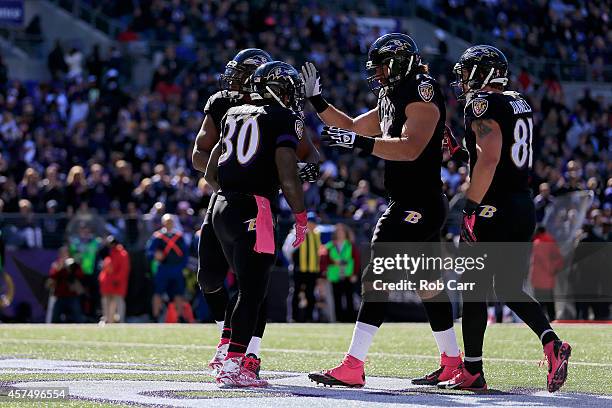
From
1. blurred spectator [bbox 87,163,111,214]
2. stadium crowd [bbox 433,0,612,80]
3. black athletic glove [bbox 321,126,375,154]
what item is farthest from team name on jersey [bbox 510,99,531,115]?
stadium crowd [bbox 433,0,612,80]

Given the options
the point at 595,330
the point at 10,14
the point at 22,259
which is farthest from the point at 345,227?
the point at 10,14

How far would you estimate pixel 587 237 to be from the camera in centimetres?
1995

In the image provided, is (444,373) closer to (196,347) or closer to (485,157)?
(485,157)

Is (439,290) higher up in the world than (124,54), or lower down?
lower down

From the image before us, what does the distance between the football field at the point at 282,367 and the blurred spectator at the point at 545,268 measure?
11.2 ft

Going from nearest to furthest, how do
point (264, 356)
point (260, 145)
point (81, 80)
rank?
point (260, 145) < point (264, 356) < point (81, 80)

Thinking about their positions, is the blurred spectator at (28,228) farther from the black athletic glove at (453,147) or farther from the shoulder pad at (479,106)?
the shoulder pad at (479,106)

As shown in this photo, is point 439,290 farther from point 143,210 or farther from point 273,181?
point 143,210

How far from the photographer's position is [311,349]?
1230 centimetres

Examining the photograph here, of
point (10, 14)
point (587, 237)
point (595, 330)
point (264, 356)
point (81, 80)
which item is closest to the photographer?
point (264, 356)

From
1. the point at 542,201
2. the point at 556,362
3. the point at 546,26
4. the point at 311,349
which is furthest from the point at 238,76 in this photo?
the point at 546,26

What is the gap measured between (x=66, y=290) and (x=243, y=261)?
11658mm

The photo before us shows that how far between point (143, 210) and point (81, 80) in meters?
5.58

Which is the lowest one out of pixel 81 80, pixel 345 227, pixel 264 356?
pixel 264 356
